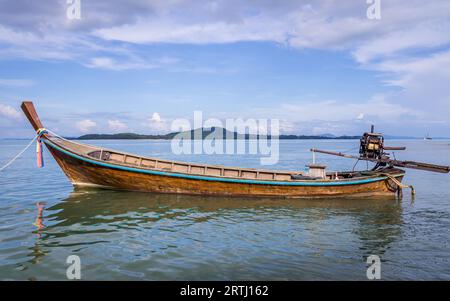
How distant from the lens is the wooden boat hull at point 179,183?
53.3 ft

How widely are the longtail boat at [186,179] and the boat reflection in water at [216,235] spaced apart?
0.54 m

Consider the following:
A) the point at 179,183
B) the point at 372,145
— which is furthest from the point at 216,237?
the point at 372,145

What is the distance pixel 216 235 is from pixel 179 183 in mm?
6041

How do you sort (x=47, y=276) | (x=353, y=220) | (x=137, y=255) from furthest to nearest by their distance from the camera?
(x=353, y=220)
(x=137, y=255)
(x=47, y=276)

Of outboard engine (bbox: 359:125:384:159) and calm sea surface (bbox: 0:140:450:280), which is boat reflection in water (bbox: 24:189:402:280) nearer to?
calm sea surface (bbox: 0:140:450:280)

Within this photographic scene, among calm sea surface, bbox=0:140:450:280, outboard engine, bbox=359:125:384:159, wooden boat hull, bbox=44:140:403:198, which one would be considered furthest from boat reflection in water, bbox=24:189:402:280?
outboard engine, bbox=359:125:384:159

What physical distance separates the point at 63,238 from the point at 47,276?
8.89 feet

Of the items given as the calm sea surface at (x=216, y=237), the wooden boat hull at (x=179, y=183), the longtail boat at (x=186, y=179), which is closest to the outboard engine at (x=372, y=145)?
the longtail boat at (x=186, y=179)

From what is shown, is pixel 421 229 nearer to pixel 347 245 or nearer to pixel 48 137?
pixel 347 245

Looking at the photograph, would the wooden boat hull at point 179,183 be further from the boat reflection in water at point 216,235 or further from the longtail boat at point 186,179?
the boat reflection in water at point 216,235

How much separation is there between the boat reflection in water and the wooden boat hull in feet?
1.47
